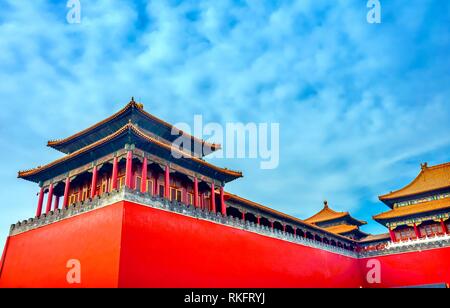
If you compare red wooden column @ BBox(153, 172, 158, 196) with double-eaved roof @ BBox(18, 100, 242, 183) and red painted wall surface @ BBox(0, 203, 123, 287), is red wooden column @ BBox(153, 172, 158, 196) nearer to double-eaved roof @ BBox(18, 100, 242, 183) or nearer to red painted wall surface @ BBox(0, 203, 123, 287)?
double-eaved roof @ BBox(18, 100, 242, 183)

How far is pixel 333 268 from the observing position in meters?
31.0

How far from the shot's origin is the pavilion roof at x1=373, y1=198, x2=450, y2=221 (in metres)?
33.4

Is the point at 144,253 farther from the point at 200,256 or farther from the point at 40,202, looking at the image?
the point at 40,202

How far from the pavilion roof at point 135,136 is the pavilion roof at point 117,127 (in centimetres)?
61

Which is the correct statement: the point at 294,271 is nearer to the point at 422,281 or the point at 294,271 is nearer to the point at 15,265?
the point at 422,281

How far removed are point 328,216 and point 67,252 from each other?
32.4 m

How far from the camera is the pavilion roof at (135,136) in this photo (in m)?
18.3

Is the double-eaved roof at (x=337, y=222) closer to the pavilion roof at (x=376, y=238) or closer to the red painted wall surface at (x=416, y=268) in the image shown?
the pavilion roof at (x=376, y=238)

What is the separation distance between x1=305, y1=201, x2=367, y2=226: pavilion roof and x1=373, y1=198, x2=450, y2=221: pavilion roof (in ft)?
18.3

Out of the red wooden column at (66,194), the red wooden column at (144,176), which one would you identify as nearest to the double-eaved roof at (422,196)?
the red wooden column at (144,176)

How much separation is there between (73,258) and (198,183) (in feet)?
28.7

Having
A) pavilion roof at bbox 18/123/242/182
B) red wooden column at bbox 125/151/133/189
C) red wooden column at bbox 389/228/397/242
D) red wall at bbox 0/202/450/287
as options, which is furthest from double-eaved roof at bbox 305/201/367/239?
red wooden column at bbox 125/151/133/189
